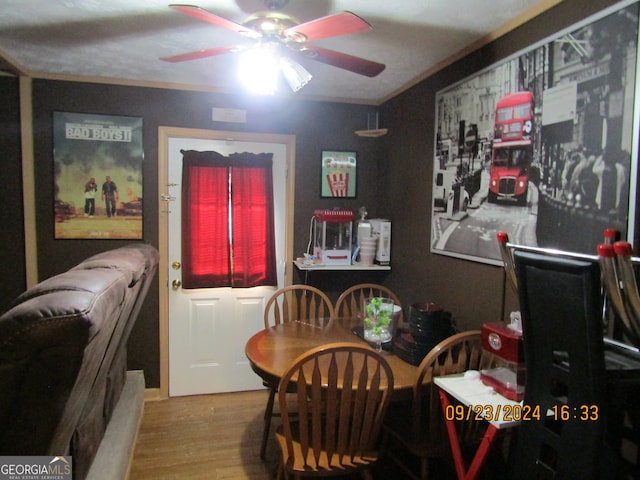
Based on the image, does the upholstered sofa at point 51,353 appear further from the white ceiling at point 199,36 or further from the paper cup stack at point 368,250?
the paper cup stack at point 368,250

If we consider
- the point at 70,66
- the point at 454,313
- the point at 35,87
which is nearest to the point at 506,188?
the point at 454,313

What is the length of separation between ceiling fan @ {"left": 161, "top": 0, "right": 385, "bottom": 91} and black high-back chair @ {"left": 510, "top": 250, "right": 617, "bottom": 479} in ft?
3.44

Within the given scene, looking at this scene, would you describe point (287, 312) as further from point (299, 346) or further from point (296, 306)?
point (299, 346)

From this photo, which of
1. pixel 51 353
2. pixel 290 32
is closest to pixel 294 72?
pixel 290 32

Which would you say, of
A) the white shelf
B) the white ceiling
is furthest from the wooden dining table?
the white ceiling

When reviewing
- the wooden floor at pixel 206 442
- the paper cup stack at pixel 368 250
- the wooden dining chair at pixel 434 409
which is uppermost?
the paper cup stack at pixel 368 250

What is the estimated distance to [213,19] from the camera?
152 cm

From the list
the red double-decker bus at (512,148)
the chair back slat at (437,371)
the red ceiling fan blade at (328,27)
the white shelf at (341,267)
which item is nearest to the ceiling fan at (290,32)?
the red ceiling fan blade at (328,27)

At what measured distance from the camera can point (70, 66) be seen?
277 centimetres

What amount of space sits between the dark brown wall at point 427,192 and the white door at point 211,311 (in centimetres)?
91

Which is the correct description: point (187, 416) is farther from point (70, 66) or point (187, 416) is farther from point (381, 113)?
point (381, 113)

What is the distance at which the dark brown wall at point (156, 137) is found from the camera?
2953mm

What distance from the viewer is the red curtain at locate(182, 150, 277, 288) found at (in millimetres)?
3152

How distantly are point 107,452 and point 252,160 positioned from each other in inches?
85.6
